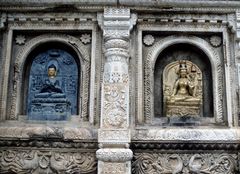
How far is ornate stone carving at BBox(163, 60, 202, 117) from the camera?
307 inches

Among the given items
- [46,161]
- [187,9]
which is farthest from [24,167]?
[187,9]

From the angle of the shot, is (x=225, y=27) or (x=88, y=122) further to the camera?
(x=225, y=27)

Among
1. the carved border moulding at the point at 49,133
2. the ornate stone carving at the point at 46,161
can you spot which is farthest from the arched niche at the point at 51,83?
the ornate stone carving at the point at 46,161

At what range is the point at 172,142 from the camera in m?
7.30

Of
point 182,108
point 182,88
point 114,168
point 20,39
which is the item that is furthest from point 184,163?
point 20,39

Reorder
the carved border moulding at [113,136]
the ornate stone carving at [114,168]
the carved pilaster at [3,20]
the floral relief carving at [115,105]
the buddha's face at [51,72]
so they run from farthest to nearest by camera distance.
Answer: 1. the buddha's face at [51,72]
2. the carved pilaster at [3,20]
3. the floral relief carving at [115,105]
4. the carved border moulding at [113,136]
5. the ornate stone carving at [114,168]

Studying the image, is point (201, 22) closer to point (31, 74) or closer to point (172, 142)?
point (172, 142)

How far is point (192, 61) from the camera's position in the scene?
827 cm

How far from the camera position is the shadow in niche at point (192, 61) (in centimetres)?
768

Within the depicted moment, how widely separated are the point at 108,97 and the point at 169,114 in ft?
4.20

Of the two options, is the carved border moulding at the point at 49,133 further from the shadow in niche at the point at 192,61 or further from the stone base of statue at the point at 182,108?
the stone base of statue at the point at 182,108

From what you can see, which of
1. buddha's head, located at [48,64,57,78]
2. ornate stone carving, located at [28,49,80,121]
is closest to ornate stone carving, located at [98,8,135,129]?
ornate stone carving, located at [28,49,80,121]

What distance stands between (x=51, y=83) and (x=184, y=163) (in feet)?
9.72

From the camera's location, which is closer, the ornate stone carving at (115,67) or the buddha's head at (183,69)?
the ornate stone carving at (115,67)
